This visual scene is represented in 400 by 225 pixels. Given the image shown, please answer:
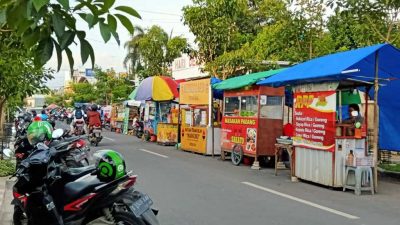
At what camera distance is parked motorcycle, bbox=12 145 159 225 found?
4.64 meters

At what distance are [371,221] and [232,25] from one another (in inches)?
655

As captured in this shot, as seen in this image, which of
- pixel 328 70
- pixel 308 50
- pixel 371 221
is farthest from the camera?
pixel 308 50

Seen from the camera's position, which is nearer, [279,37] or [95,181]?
[95,181]

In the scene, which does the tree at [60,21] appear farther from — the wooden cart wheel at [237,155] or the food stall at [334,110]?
the wooden cart wheel at [237,155]

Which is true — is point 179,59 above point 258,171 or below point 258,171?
above

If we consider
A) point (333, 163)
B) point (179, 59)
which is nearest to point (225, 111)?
point (333, 163)

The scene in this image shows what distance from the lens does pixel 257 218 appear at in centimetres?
755

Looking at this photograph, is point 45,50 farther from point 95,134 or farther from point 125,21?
point 95,134

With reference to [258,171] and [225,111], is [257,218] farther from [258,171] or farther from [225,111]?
[225,111]

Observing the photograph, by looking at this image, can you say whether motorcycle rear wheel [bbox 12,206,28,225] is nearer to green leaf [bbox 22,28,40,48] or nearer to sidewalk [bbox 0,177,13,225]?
sidewalk [bbox 0,177,13,225]

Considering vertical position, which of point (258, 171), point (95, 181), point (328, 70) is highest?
point (328, 70)

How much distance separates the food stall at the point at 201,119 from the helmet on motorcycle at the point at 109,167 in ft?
41.7

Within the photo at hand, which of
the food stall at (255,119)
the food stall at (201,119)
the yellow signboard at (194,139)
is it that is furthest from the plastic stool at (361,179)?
the yellow signboard at (194,139)

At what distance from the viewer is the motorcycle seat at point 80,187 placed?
484cm
